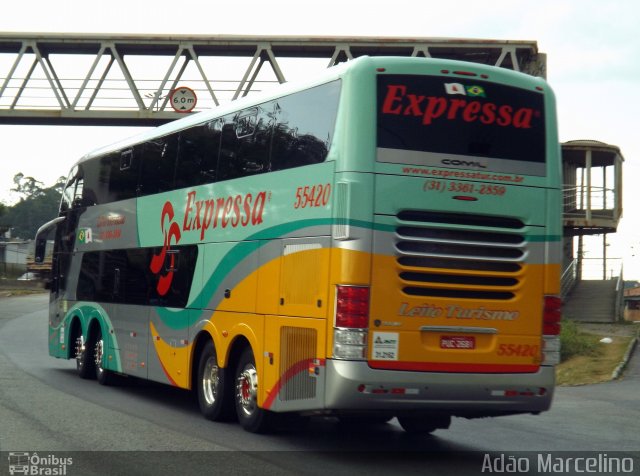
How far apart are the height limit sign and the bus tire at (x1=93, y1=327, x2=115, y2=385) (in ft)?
58.2

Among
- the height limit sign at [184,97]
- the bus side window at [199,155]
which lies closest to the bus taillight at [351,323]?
the bus side window at [199,155]

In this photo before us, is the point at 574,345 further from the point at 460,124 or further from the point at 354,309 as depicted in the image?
the point at 354,309

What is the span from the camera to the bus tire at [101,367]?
1833 centimetres

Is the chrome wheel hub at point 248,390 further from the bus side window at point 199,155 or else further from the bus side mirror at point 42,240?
the bus side mirror at point 42,240

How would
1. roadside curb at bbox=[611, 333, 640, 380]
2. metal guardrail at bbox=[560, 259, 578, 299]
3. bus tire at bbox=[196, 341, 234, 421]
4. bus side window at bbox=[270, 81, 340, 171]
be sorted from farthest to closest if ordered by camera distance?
→ metal guardrail at bbox=[560, 259, 578, 299] < roadside curb at bbox=[611, 333, 640, 380] < bus tire at bbox=[196, 341, 234, 421] < bus side window at bbox=[270, 81, 340, 171]

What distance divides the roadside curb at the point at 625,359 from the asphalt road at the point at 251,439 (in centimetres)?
393

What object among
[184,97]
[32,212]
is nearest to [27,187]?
[32,212]

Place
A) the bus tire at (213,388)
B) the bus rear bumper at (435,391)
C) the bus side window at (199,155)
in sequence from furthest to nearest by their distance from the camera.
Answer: the bus side window at (199,155), the bus tire at (213,388), the bus rear bumper at (435,391)

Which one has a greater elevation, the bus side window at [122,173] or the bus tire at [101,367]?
the bus side window at [122,173]

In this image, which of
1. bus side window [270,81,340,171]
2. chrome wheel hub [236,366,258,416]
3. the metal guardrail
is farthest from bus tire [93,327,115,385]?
the metal guardrail

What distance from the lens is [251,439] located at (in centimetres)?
1190

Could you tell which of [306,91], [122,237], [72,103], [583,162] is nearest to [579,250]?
[583,162]

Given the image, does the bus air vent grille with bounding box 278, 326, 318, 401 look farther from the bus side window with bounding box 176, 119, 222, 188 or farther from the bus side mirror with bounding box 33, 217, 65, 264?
the bus side mirror with bounding box 33, 217, 65, 264

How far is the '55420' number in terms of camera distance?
427 inches
